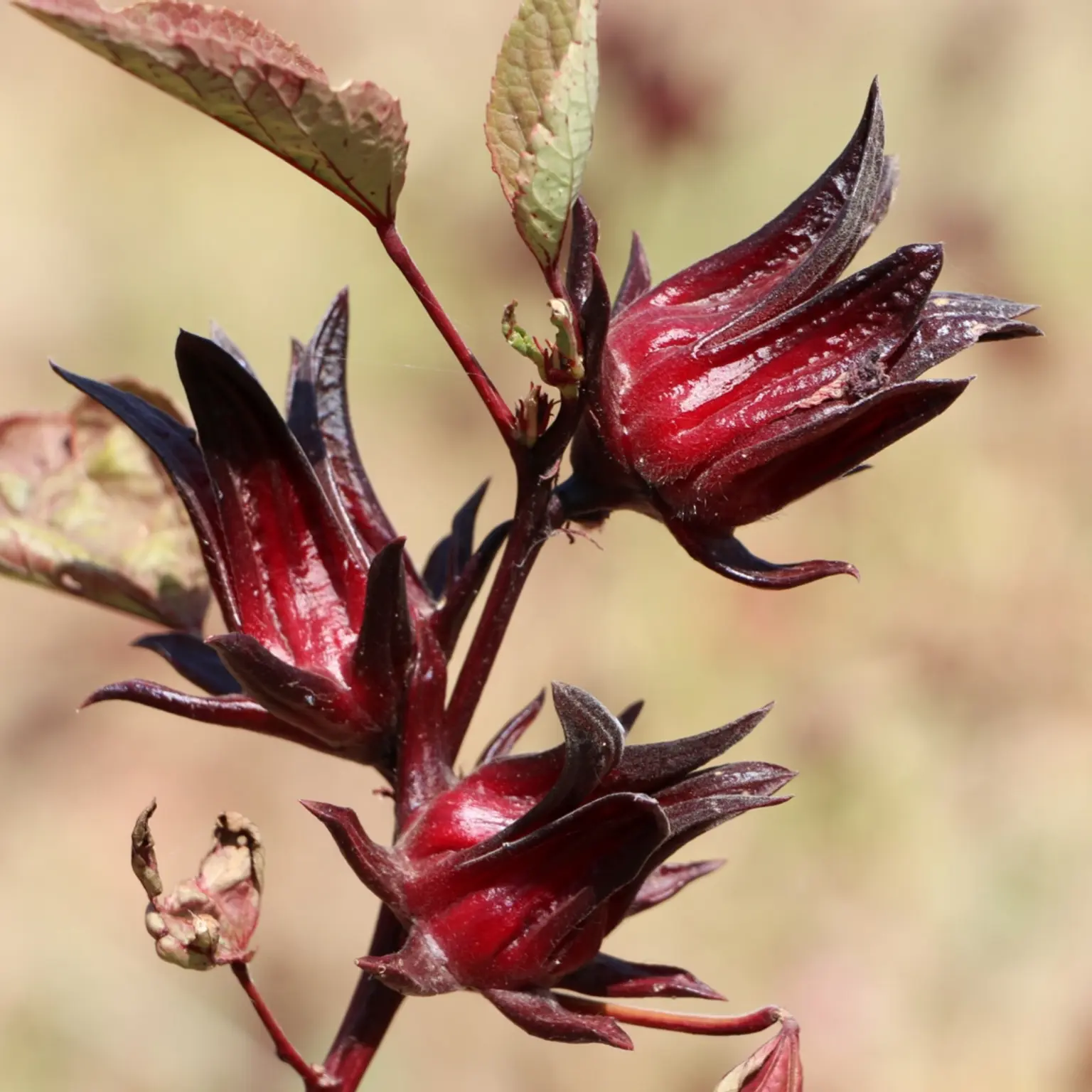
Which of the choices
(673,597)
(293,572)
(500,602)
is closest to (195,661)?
(293,572)

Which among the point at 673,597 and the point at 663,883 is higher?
the point at 673,597

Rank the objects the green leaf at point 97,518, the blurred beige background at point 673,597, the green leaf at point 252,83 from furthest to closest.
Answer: the blurred beige background at point 673,597 → the green leaf at point 97,518 → the green leaf at point 252,83

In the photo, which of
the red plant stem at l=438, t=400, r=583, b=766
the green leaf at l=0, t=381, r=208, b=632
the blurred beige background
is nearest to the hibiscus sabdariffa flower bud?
the red plant stem at l=438, t=400, r=583, b=766

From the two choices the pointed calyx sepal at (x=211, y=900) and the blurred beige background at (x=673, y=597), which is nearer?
the pointed calyx sepal at (x=211, y=900)

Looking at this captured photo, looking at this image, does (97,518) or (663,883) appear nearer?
(663,883)

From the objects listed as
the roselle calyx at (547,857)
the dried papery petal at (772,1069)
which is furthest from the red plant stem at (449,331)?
the dried papery petal at (772,1069)

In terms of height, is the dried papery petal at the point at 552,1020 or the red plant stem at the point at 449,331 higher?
the red plant stem at the point at 449,331

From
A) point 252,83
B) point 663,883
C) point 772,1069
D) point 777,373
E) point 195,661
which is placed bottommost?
point 772,1069

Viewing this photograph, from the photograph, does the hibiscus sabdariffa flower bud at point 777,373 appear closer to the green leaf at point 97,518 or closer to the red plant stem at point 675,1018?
the red plant stem at point 675,1018

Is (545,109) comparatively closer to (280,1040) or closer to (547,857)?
(547,857)
